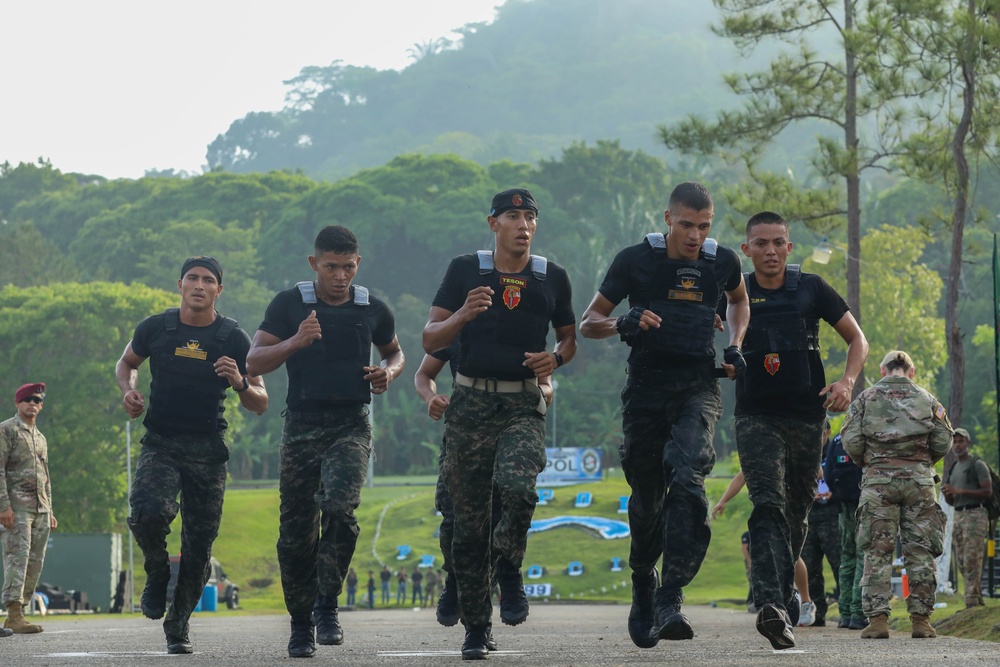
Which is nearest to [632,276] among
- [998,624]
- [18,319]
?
[998,624]

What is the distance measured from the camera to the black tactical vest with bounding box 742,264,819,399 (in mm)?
9969

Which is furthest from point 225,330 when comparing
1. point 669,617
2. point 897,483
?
point 897,483

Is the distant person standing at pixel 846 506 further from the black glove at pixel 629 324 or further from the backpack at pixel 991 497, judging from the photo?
the black glove at pixel 629 324

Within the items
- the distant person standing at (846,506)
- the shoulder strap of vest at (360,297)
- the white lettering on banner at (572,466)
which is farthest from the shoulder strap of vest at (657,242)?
the white lettering on banner at (572,466)

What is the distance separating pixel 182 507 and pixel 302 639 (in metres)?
1.52

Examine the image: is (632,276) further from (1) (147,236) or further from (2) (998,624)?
(1) (147,236)

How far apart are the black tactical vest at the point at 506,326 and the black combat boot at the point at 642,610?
1.39 meters

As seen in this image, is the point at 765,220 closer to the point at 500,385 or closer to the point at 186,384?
the point at 500,385

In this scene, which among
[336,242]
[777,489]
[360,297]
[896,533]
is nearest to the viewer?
[777,489]

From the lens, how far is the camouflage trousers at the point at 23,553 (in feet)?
49.6

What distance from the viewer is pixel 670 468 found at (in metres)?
8.66

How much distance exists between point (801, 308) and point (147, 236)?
9602 centimetres

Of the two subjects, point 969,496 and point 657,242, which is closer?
point 657,242

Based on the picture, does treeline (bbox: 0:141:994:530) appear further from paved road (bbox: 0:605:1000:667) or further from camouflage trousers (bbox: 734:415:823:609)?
camouflage trousers (bbox: 734:415:823:609)
